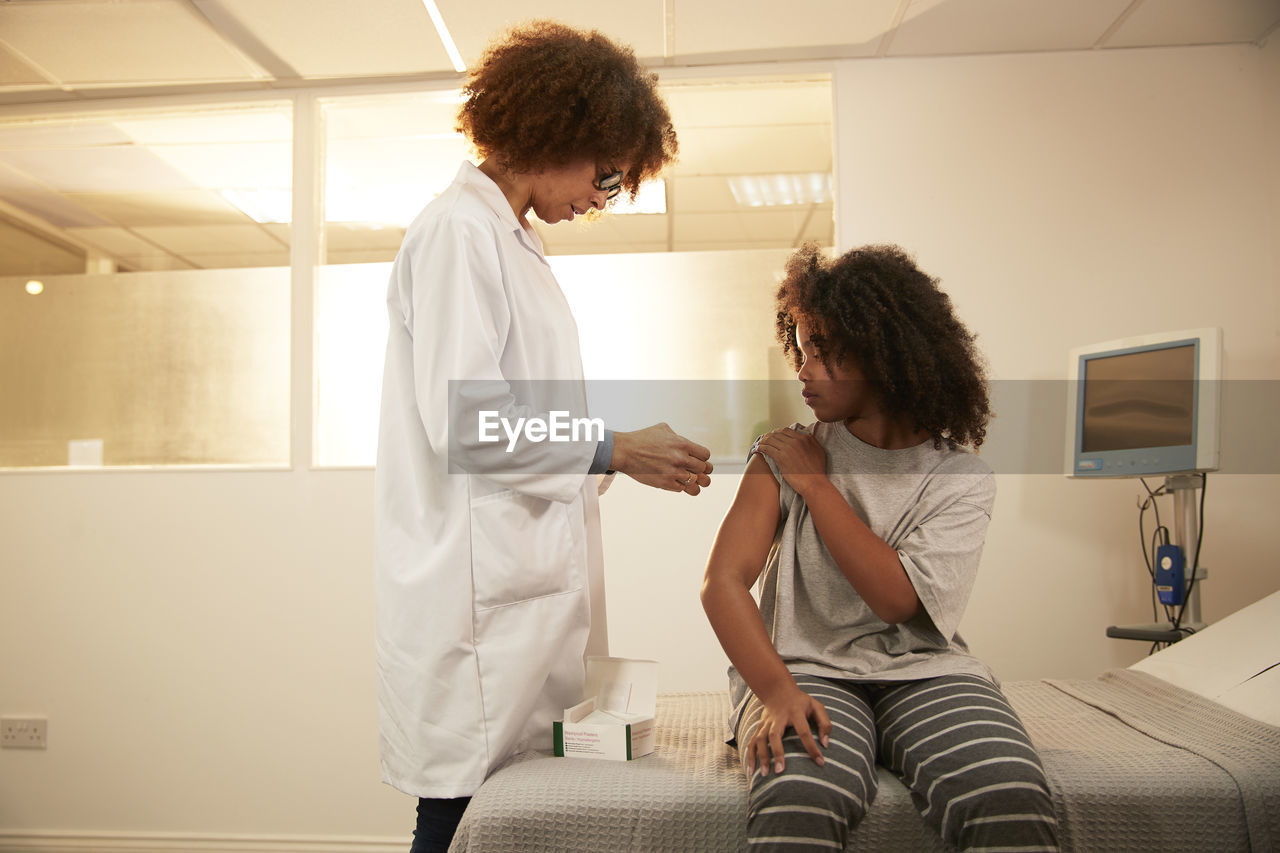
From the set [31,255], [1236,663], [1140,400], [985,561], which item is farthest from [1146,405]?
[31,255]

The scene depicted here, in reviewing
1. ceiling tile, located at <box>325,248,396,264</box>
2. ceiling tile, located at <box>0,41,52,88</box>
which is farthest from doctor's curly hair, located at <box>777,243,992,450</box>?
ceiling tile, located at <box>0,41,52,88</box>

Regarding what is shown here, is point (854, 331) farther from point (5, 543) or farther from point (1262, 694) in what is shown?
point (5, 543)

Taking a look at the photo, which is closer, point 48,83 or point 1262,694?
point 1262,694

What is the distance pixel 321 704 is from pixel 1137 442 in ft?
7.42

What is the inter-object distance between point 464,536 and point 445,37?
1.82 metres

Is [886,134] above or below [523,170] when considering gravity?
above

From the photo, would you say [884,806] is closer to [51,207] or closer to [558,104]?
[558,104]

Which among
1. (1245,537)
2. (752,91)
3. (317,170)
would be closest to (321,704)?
(317,170)

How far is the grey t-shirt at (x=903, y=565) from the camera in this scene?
47.3 inches

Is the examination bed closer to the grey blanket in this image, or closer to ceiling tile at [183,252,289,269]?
the grey blanket

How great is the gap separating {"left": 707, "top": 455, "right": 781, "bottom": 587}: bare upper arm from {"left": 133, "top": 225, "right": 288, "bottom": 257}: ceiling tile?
2050mm

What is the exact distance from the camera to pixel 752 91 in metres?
2.71

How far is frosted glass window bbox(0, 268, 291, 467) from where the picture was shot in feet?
8.96

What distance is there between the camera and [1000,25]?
8.05 ft
